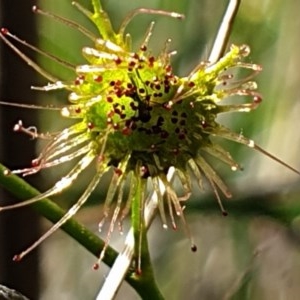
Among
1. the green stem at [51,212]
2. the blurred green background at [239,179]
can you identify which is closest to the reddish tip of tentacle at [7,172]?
the green stem at [51,212]

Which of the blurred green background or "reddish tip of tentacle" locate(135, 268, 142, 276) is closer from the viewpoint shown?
"reddish tip of tentacle" locate(135, 268, 142, 276)

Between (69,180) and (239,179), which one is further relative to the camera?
(239,179)

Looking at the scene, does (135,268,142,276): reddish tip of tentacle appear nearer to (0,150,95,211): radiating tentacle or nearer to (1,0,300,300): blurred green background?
(0,150,95,211): radiating tentacle

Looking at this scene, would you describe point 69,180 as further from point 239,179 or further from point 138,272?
point 239,179

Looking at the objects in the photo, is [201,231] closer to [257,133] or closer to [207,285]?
[207,285]

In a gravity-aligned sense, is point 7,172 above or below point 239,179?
above

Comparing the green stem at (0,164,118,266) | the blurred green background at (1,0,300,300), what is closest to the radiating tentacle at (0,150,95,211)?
the green stem at (0,164,118,266)

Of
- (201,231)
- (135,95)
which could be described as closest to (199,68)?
(135,95)

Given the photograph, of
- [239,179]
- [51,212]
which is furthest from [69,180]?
[239,179]

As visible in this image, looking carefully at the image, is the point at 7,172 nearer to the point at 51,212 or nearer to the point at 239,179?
the point at 51,212
